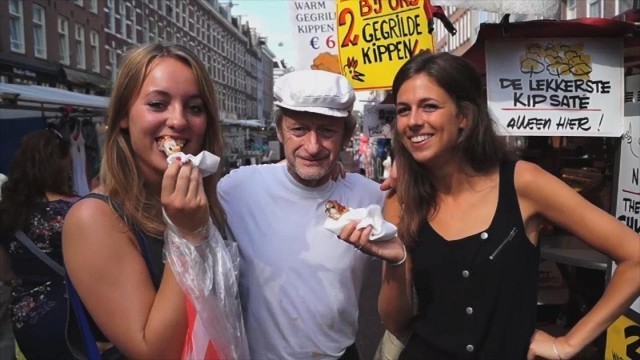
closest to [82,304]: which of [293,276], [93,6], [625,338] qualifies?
[293,276]

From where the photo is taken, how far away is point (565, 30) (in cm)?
272

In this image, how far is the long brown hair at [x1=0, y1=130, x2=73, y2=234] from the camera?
3157 mm

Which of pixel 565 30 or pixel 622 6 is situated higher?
pixel 622 6

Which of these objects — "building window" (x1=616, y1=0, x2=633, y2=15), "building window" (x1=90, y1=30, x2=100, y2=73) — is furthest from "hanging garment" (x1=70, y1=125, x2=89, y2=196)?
"building window" (x1=90, y1=30, x2=100, y2=73)

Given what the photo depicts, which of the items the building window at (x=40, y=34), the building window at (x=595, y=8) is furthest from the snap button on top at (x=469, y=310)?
the building window at (x=40, y=34)

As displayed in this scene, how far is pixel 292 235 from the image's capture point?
6.31 feet

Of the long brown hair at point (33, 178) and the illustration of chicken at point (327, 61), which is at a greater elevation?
the illustration of chicken at point (327, 61)

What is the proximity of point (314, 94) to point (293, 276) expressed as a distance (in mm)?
683

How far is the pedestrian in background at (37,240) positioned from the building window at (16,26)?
2113 centimetres

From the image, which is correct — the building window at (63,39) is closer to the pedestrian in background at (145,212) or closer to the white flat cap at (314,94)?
the white flat cap at (314,94)

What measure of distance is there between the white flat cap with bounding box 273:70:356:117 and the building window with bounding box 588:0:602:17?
13.4m

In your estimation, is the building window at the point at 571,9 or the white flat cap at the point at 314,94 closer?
the white flat cap at the point at 314,94

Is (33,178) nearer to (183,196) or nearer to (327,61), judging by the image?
(183,196)

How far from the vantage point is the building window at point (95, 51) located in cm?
2945
